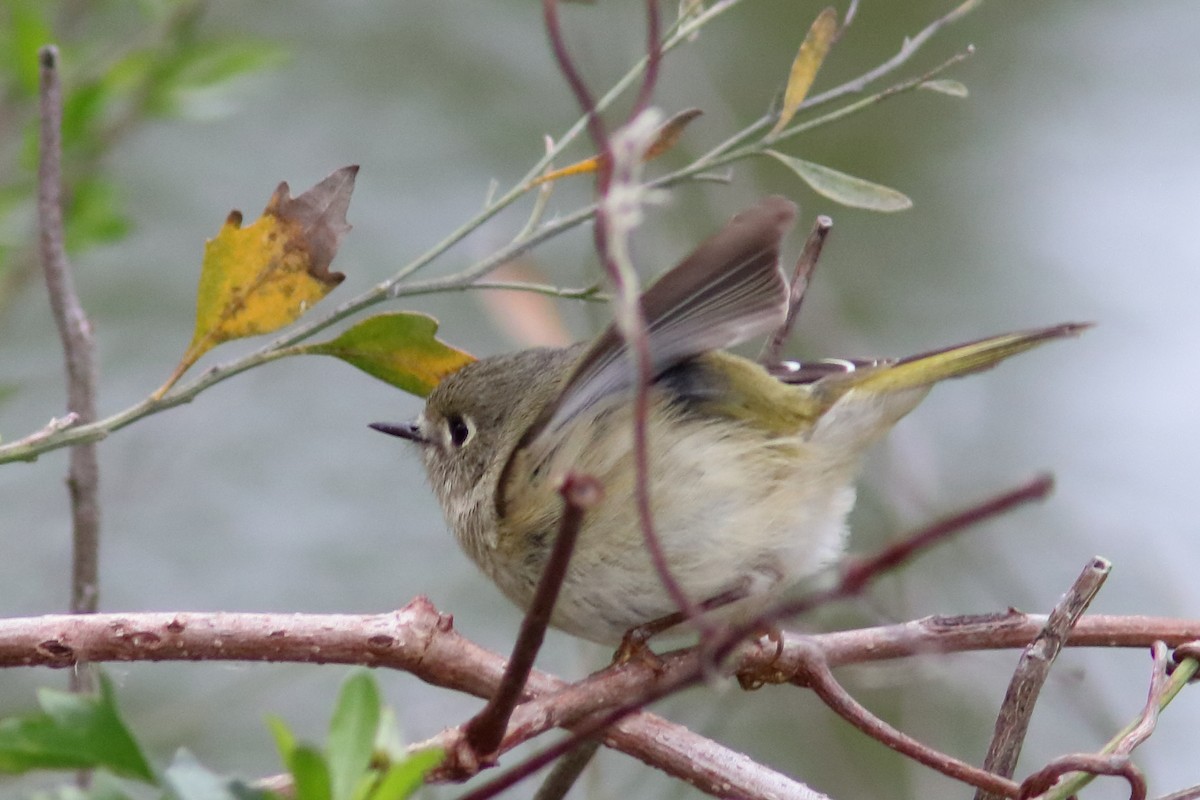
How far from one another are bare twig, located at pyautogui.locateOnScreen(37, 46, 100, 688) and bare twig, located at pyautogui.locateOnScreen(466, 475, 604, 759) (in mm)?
807

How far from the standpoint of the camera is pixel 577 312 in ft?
12.5

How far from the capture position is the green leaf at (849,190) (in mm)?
1519

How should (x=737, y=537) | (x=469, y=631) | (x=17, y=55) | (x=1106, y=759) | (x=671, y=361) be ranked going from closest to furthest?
1. (x=1106, y=759)
2. (x=671, y=361)
3. (x=737, y=537)
4. (x=17, y=55)
5. (x=469, y=631)

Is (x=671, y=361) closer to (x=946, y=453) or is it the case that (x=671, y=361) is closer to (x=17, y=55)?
(x=17, y=55)

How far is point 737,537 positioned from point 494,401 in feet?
1.90

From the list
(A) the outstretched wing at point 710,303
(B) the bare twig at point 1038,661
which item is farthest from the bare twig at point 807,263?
(B) the bare twig at point 1038,661

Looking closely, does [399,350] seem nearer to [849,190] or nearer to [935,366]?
Answer: [849,190]

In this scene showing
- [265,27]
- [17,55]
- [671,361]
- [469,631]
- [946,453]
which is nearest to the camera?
[671,361]

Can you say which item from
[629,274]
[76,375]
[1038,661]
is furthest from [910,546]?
[76,375]

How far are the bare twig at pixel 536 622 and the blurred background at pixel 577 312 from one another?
1.88 metres

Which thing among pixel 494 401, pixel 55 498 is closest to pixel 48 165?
pixel 494 401

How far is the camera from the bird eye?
90.5 inches

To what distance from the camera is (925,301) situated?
5.18 metres

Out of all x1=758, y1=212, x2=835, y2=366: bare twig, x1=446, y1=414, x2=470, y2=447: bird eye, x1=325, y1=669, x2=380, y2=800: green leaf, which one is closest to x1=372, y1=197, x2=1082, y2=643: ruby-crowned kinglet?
x1=758, y1=212, x2=835, y2=366: bare twig
